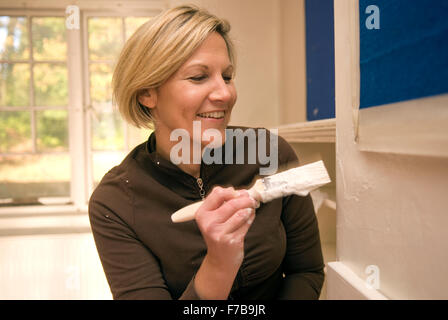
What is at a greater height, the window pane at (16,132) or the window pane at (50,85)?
the window pane at (50,85)

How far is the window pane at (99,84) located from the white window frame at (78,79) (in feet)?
0.10

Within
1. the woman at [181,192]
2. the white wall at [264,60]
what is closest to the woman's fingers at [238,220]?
the woman at [181,192]

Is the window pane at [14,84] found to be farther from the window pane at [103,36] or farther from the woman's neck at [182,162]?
the woman's neck at [182,162]

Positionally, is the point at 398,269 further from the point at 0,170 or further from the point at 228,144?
the point at 0,170

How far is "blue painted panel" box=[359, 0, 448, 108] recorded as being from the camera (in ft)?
0.82

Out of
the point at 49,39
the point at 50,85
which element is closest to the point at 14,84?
the point at 50,85

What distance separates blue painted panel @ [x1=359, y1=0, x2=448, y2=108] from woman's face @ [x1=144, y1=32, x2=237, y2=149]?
0.91 ft

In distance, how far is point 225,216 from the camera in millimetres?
428

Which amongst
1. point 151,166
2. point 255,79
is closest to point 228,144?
point 151,166

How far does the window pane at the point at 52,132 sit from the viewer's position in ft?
5.78

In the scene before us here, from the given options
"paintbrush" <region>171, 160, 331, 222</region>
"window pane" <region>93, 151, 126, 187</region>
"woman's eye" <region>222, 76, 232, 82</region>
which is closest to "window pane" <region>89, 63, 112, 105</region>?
"window pane" <region>93, 151, 126, 187</region>

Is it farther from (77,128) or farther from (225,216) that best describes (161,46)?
(77,128)

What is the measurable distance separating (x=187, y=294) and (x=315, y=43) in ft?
4.35

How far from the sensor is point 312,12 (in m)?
1.52
